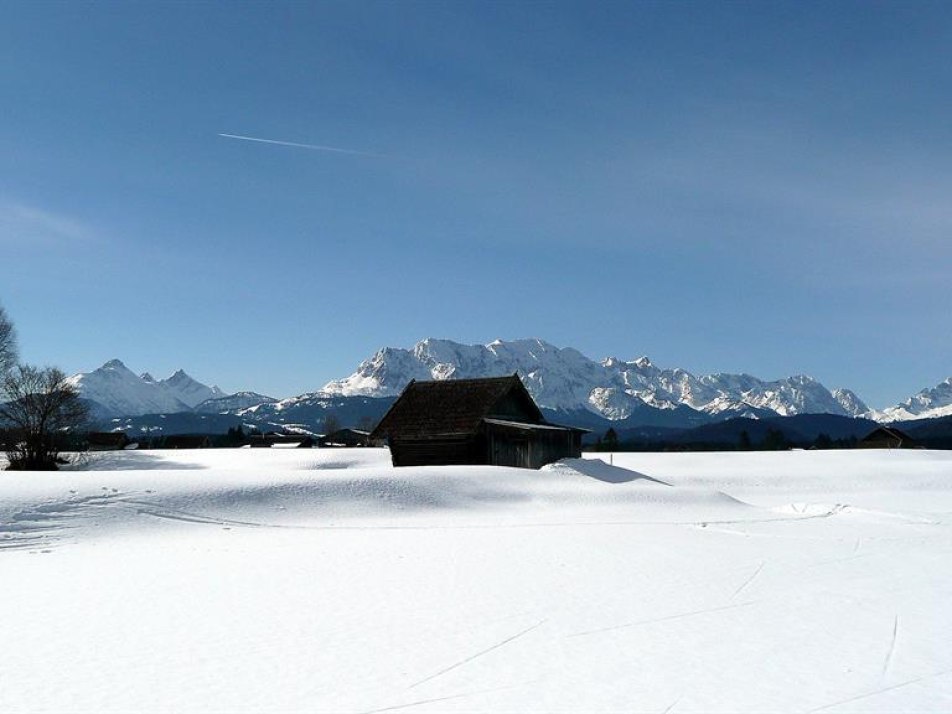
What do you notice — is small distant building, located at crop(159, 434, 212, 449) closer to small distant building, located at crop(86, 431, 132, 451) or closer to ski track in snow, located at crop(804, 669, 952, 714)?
small distant building, located at crop(86, 431, 132, 451)

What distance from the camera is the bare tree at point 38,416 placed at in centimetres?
4516

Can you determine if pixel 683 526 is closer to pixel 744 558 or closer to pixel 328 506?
pixel 744 558

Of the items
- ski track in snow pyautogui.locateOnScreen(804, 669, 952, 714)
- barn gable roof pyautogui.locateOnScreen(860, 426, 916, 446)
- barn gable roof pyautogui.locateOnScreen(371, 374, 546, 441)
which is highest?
barn gable roof pyautogui.locateOnScreen(371, 374, 546, 441)

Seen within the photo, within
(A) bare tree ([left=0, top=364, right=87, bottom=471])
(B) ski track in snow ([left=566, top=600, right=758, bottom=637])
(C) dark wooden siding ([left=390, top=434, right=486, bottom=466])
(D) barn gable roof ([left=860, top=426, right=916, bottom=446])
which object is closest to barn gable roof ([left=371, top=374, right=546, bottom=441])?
(C) dark wooden siding ([left=390, top=434, right=486, bottom=466])

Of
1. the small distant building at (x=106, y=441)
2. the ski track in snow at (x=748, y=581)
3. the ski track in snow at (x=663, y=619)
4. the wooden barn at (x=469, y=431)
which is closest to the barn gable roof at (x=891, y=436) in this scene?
the wooden barn at (x=469, y=431)

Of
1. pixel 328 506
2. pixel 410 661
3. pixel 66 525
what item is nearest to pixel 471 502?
pixel 328 506

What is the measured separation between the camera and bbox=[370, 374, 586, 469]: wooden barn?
41.2 meters

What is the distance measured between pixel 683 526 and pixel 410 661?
19.5 m

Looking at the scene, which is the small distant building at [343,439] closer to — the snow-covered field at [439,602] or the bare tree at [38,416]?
the bare tree at [38,416]

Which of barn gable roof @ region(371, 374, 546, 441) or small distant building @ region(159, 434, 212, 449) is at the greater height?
barn gable roof @ region(371, 374, 546, 441)

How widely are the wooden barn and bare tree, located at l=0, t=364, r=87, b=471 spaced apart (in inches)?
823

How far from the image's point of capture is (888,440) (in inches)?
3135

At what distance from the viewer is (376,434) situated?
1720 inches

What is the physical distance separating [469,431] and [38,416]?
93.8 ft
